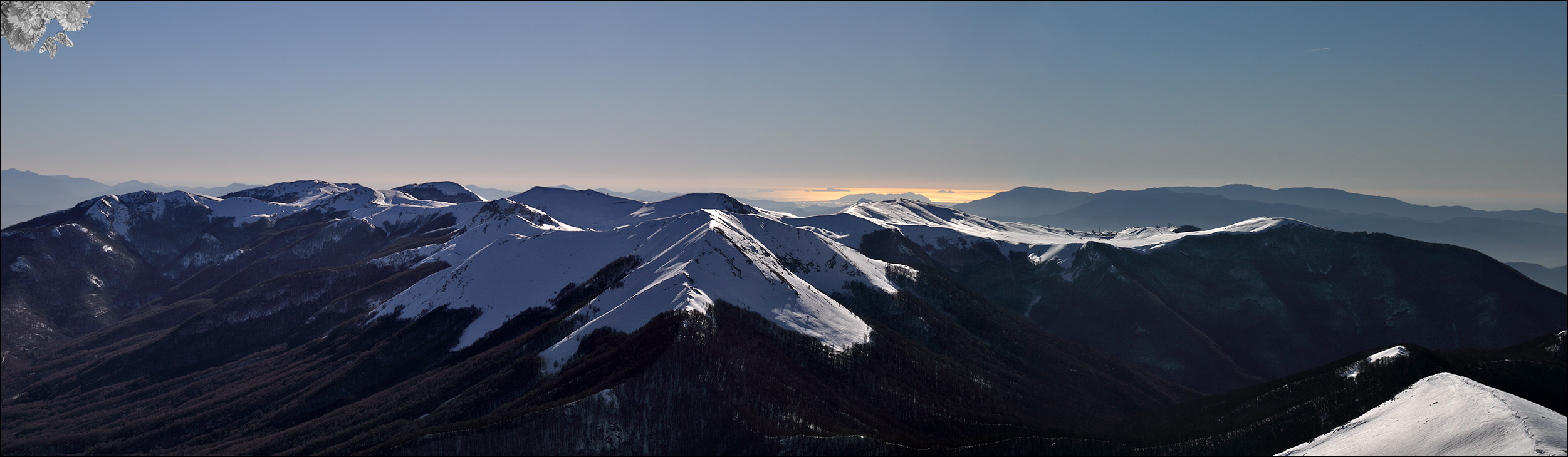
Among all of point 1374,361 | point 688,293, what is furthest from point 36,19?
point 1374,361

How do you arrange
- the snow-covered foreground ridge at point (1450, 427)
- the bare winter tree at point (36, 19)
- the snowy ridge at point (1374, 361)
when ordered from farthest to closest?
the snowy ridge at point (1374, 361), the snow-covered foreground ridge at point (1450, 427), the bare winter tree at point (36, 19)

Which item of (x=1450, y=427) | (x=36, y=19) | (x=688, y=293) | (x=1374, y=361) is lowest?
(x=1374, y=361)

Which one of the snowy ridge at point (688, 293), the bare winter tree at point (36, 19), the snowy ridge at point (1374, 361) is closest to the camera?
the bare winter tree at point (36, 19)

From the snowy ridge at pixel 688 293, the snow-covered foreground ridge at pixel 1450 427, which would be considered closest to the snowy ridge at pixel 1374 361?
the snow-covered foreground ridge at pixel 1450 427

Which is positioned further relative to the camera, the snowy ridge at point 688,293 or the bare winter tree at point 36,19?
the snowy ridge at point 688,293

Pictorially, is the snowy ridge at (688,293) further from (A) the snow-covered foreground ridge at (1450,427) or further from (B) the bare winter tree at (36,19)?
(B) the bare winter tree at (36,19)

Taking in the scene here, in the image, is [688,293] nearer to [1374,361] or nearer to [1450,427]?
[1450,427]
